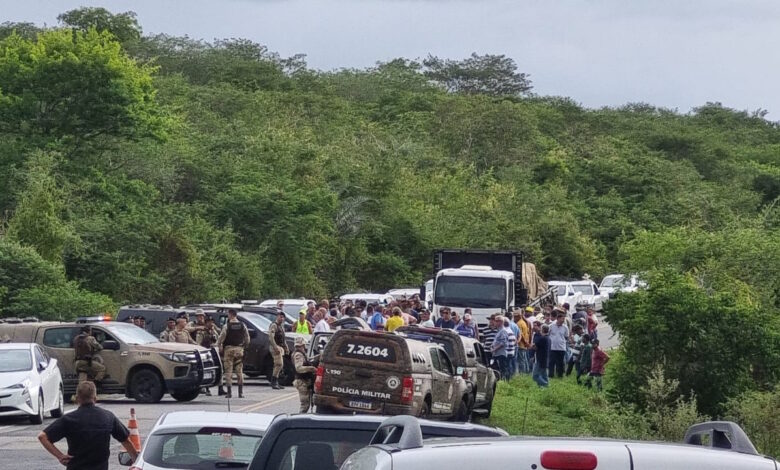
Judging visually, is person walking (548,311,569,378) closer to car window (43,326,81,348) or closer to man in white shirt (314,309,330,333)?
man in white shirt (314,309,330,333)

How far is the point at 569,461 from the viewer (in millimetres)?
4203

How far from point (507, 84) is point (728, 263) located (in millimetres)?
81763

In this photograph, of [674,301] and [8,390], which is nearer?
[8,390]

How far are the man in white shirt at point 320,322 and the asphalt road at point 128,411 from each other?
55.5 inches

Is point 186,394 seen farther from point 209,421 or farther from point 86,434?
point 209,421

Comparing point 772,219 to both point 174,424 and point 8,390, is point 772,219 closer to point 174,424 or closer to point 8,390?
point 8,390

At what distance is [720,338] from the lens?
25.4m

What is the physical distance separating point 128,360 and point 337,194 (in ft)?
115

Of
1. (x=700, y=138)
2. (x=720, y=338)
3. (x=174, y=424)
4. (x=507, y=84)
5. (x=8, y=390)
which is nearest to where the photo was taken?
(x=174, y=424)

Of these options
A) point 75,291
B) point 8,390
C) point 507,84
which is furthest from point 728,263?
point 507,84

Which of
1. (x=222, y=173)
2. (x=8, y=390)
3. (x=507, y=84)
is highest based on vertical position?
(x=507, y=84)

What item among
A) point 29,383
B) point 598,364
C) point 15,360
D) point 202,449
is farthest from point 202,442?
point 598,364

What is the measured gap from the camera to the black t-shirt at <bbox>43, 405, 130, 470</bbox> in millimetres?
11633

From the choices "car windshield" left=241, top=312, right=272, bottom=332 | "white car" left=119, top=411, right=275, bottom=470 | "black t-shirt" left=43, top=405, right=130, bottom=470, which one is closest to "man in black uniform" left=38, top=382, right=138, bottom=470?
"black t-shirt" left=43, top=405, right=130, bottom=470
